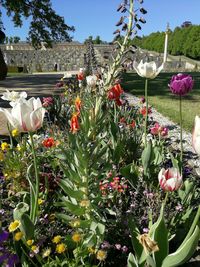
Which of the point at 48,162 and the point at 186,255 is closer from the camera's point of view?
the point at 186,255


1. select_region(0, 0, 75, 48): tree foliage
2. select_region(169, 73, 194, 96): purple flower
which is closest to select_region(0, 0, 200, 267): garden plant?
select_region(169, 73, 194, 96): purple flower

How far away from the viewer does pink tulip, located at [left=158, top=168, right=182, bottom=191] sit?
1.72 metres

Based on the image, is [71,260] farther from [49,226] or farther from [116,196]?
[116,196]

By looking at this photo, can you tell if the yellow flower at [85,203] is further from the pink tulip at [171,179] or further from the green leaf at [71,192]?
the pink tulip at [171,179]

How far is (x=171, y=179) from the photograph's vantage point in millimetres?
1720

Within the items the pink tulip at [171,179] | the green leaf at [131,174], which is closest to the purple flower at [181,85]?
the green leaf at [131,174]

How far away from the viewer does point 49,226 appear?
2.10 metres

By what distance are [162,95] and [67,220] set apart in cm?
838

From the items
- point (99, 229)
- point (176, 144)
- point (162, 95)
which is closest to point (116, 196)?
point (99, 229)

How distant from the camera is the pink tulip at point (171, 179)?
5.65 feet

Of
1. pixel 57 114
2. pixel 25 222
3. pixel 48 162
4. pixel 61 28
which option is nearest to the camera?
pixel 25 222

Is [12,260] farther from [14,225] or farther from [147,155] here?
[147,155]

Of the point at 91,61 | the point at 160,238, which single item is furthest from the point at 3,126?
the point at 160,238

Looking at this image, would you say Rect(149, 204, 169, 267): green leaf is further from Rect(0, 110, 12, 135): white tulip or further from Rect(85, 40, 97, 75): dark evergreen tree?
Rect(0, 110, 12, 135): white tulip
